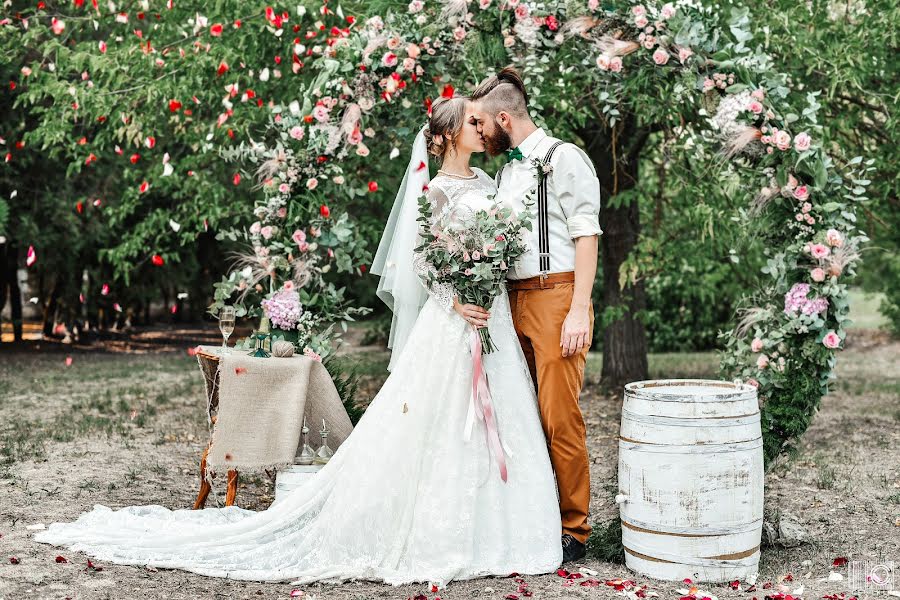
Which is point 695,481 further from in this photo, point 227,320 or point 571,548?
point 227,320

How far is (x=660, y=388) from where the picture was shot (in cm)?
407

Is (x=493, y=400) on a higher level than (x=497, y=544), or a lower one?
higher

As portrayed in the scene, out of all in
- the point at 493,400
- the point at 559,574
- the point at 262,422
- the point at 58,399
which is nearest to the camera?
the point at 559,574

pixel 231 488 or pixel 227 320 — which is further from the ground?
pixel 227 320

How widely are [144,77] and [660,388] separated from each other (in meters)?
5.75

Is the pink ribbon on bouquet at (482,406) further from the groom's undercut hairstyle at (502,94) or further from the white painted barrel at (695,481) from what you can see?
the groom's undercut hairstyle at (502,94)

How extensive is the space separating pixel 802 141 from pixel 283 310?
2903mm

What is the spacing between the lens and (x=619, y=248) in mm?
9328

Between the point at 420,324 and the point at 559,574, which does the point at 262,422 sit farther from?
the point at 559,574

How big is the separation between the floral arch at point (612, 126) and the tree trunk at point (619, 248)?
2.86m

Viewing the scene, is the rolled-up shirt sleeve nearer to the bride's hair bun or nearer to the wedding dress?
the wedding dress

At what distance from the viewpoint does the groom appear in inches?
158

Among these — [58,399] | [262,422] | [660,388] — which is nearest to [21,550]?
[262,422]

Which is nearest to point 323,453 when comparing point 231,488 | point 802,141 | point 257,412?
point 257,412
